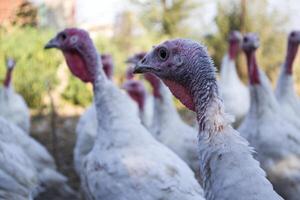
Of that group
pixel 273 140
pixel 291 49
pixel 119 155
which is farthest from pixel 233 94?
pixel 119 155

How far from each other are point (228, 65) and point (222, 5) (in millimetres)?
11515

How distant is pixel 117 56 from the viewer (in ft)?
48.7

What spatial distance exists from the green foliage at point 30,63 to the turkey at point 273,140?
883cm

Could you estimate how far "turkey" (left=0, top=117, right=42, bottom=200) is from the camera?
335 centimetres

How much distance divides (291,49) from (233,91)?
162 centimetres

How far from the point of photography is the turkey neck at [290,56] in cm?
556

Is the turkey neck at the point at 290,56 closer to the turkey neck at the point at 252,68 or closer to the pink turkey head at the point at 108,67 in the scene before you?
the turkey neck at the point at 252,68

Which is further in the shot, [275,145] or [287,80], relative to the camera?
[287,80]

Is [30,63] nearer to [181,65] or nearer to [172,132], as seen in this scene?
[172,132]

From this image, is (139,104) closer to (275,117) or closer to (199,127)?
(275,117)

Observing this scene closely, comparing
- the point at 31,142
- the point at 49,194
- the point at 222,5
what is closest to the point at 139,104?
the point at 31,142

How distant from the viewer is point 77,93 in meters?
13.4

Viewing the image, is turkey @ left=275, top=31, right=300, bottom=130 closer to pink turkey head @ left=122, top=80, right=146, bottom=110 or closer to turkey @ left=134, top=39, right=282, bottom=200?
pink turkey head @ left=122, top=80, right=146, bottom=110

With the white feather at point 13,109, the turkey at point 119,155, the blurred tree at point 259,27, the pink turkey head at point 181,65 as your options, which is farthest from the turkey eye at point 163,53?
the blurred tree at point 259,27
